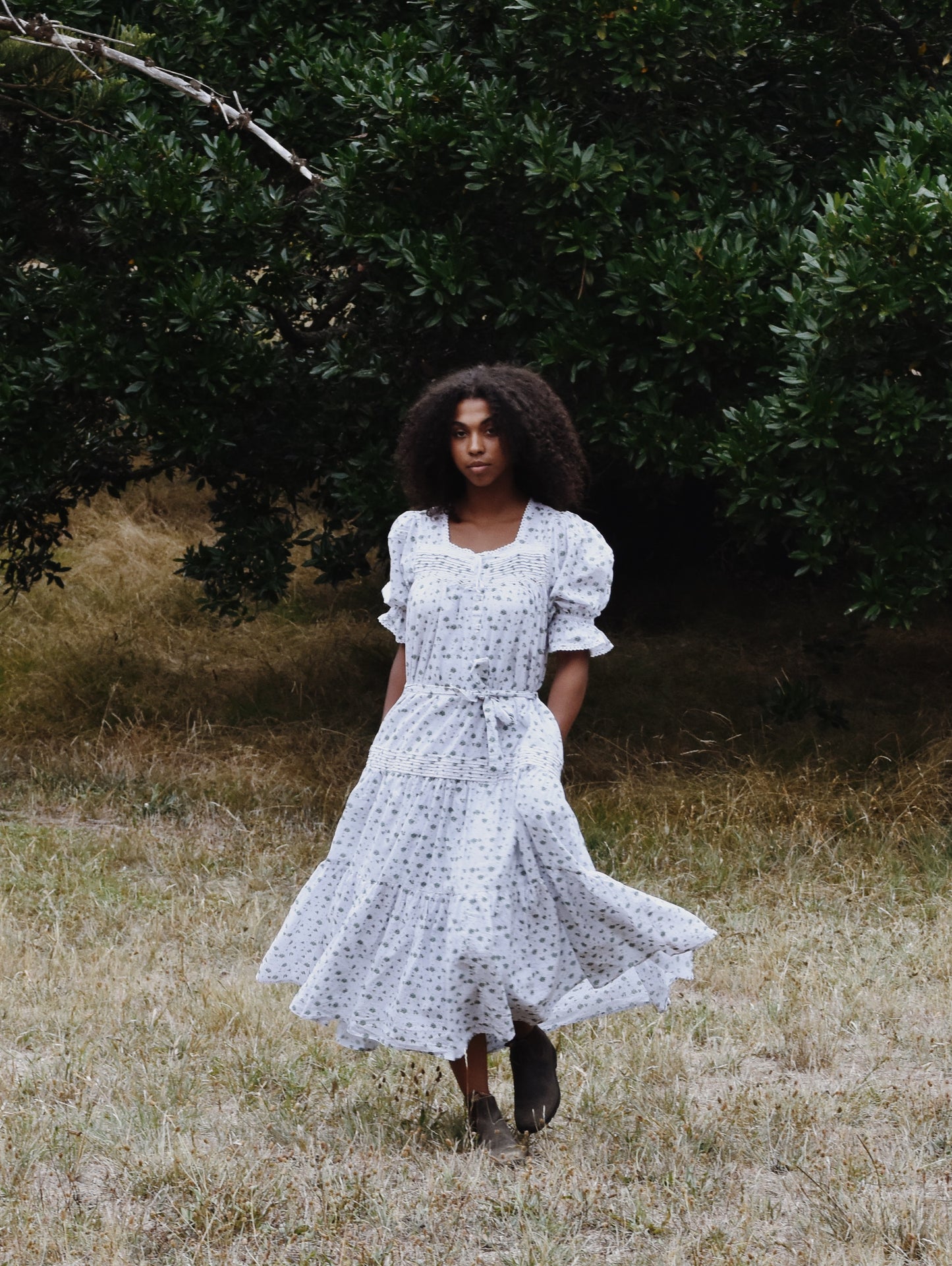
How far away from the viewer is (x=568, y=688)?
3.87m

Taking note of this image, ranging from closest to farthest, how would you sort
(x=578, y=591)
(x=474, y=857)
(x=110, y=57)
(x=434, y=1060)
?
(x=474, y=857) < (x=578, y=591) < (x=434, y=1060) < (x=110, y=57)

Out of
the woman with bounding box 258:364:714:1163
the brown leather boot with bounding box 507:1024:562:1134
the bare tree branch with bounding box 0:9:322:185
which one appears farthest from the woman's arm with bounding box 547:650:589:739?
the bare tree branch with bounding box 0:9:322:185

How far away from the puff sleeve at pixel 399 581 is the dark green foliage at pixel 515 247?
2.95 m

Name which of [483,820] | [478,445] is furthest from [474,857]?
[478,445]

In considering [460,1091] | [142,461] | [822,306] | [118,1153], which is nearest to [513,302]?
[822,306]

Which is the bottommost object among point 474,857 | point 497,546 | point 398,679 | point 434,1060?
point 434,1060

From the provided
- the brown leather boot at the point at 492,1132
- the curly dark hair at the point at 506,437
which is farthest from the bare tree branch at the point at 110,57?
the brown leather boot at the point at 492,1132

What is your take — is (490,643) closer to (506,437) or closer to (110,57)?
(506,437)

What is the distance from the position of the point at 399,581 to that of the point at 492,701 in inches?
17.8

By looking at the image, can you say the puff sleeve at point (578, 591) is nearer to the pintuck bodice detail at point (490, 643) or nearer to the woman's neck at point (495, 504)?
the pintuck bodice detail at point (490, 643)

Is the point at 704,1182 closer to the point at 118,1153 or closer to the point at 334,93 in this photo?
the point at 118,1153

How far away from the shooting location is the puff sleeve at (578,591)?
3.88 metres

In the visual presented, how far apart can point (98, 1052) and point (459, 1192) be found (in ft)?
5.06

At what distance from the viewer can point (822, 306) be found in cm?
643
